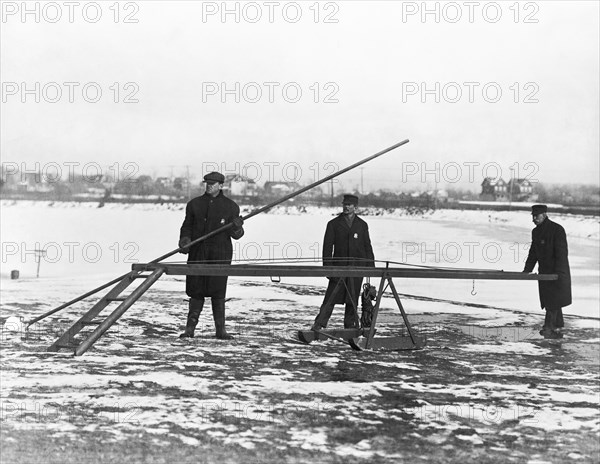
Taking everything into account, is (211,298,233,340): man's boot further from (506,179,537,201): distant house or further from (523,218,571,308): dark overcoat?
(506,179,537,201): distant house

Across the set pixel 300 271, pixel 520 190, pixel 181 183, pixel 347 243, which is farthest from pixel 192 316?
pixel 520 190

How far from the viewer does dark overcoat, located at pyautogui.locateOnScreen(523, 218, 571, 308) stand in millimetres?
8984

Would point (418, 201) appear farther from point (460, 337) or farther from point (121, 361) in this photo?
point (121, 361)

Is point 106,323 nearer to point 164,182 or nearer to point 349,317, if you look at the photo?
point 349,317

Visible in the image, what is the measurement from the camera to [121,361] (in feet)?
22.9

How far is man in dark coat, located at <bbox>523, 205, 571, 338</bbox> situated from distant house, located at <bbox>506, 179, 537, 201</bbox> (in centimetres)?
1149

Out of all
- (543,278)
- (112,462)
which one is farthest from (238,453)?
(543,278)

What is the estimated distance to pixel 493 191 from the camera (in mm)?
21406

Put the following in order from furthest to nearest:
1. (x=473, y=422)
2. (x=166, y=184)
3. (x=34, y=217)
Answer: (x=166, y=184) → (x=34, y=217) → (x=473, y=422)

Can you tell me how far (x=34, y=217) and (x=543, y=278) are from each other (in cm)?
1300

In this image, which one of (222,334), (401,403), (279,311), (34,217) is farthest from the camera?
(34,217)

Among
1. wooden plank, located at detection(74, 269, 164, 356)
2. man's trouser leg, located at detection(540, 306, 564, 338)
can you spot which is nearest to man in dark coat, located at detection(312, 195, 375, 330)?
man's trouser leg, located at detection(540, 306, 564, 338)

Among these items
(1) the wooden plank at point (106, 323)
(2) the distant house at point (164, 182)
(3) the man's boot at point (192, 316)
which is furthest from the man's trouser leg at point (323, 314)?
(2) the distant house at point (164, 182)

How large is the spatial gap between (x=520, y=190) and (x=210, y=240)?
16.6m
